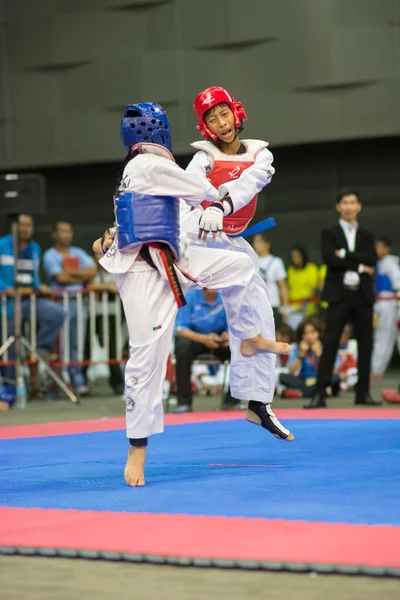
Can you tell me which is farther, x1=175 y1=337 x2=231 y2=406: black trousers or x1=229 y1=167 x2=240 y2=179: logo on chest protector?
x1=175 y1=337 x2=231 y2=406: black trousers

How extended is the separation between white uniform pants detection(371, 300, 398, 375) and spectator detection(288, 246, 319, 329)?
0.70 m

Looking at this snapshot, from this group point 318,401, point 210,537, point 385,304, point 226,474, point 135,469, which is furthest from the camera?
point 385,304

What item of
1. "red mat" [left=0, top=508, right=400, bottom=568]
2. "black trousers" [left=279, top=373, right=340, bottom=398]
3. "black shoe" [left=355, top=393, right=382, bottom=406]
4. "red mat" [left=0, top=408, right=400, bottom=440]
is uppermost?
"red mat" [left=0, top=508, right=400, bottom=568]

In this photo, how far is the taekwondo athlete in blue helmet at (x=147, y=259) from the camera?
401 centimetres

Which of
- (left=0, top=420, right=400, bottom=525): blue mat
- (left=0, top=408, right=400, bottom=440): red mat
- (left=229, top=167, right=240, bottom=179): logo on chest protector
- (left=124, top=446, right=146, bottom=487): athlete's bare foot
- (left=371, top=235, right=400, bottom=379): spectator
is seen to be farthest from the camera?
(left=371, top=235, right=400, bottom=379): spectator

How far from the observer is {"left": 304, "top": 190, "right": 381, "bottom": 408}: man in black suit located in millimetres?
8125

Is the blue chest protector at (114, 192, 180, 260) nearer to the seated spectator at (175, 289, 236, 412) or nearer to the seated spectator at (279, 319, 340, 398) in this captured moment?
the seated spectator at (175, 289, 236, 412)

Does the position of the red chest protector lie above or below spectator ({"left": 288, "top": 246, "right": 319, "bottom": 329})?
above

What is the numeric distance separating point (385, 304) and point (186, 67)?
13.4 ft

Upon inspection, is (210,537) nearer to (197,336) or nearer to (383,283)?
(197,336)

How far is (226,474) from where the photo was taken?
165 inches

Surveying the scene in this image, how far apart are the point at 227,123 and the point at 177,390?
12.0 ft

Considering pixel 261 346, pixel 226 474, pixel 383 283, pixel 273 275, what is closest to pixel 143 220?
pixel 261 346

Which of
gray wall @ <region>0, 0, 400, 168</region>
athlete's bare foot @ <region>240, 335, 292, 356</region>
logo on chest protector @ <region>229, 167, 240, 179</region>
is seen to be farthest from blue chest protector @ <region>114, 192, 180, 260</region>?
gray wall @ <region>0, 0, 400, 168</region>
